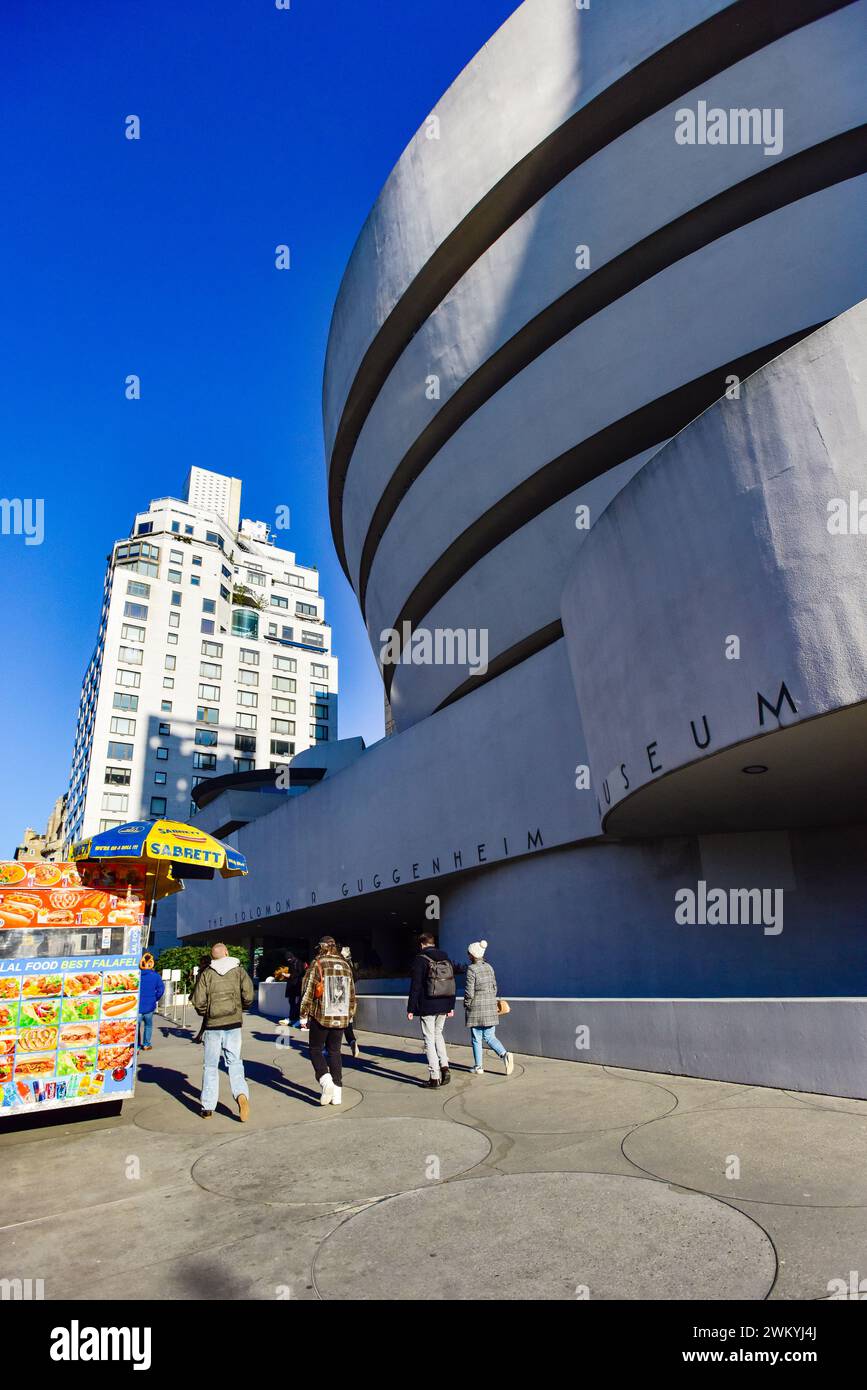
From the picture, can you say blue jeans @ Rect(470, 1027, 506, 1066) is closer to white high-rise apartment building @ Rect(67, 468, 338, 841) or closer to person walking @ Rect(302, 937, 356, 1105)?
person walking @ Rect(302, 937, 356, 1105)

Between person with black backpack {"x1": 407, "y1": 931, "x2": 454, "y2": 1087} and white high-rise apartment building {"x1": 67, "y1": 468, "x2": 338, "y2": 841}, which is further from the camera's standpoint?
white high-rise apartment building {"x1": 67, "y1": 468, "x2": 338, "y2": 841}

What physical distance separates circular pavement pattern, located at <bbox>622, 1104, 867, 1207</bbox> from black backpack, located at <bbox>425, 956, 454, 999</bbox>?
314cm

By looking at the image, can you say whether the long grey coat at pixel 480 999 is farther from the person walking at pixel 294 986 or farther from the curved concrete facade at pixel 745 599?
the person walking at pixel 294 986

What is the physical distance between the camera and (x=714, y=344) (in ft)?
41.2

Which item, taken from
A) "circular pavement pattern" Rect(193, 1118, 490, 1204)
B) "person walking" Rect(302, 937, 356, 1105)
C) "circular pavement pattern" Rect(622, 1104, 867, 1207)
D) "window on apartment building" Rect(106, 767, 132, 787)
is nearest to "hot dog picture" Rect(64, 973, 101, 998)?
"person walking" Rect(302, 937, 356, 1105)

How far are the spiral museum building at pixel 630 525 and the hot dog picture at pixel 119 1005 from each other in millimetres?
5447

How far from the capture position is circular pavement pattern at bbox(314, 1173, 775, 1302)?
3.38m

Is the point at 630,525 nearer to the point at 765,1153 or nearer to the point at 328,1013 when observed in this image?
the point at 765,1153

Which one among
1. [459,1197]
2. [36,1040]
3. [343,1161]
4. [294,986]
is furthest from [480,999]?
[294,986]

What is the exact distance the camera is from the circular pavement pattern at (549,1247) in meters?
3.38

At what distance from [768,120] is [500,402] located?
255 inches

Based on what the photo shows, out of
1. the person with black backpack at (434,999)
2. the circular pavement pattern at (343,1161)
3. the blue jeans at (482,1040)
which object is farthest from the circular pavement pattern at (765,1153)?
the person with black backpack at (434,999)

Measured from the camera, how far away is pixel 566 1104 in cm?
716

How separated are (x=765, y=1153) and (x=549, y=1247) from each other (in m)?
2.26
